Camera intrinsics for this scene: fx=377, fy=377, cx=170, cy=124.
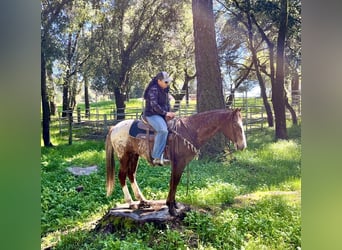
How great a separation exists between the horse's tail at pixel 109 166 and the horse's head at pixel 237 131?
80 centimetres

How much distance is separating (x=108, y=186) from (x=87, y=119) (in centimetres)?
48

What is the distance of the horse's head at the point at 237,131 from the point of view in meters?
2.53

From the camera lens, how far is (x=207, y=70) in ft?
8.37

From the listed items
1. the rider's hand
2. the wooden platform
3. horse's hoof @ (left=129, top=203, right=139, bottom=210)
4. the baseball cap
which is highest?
the baseball cap

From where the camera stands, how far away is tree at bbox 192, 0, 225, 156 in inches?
99.4

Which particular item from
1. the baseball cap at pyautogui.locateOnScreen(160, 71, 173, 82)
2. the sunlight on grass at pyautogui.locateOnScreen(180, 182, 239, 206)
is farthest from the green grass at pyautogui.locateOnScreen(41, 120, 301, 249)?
the baseball cap at pyautogui.locateOnScreen(160, 71, 173, 82)

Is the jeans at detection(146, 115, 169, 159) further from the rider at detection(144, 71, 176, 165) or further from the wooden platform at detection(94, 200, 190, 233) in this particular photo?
the wooden platform at detection(94, 200, 190, 233)

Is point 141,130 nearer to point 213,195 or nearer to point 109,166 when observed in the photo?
point 109,166

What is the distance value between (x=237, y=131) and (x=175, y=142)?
16.7 inches

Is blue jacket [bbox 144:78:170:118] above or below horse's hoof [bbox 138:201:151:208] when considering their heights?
above

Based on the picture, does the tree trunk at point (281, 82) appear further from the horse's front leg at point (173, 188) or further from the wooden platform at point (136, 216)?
the wooden platform at point (136, 216)
